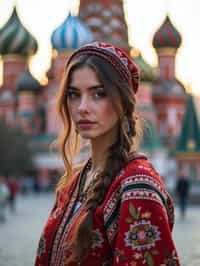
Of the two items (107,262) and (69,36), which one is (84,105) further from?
(69,36)

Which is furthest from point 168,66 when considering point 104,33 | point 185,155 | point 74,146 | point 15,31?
point 74,146

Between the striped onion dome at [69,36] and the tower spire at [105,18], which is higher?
the tower spire at [105,18]

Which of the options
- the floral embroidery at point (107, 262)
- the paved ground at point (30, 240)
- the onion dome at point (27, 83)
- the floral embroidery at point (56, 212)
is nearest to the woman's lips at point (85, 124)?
the floral embroidery at point (56, 212)

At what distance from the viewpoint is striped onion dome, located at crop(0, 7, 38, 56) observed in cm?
4659

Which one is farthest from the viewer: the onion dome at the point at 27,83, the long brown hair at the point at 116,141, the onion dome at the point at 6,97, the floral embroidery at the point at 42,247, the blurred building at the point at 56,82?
the onion dome at the point at 6,97

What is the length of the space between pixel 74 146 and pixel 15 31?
45.0 m

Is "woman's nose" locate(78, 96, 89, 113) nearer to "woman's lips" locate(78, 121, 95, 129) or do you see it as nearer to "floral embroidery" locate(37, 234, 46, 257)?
"woman's lips" locate(78, 121, 95, 129)

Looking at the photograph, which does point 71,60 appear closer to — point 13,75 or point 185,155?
point 185,155

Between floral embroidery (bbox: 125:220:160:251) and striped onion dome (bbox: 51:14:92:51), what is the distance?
38.0 metres

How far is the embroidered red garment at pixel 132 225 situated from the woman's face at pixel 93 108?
166 millimetres

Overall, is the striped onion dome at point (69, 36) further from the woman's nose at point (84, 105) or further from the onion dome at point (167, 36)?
the woman's nose at point (84, 105)

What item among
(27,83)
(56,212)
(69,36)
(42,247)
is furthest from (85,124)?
(27,83)

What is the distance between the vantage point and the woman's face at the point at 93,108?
7.77 ft

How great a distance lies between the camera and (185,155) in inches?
1165
